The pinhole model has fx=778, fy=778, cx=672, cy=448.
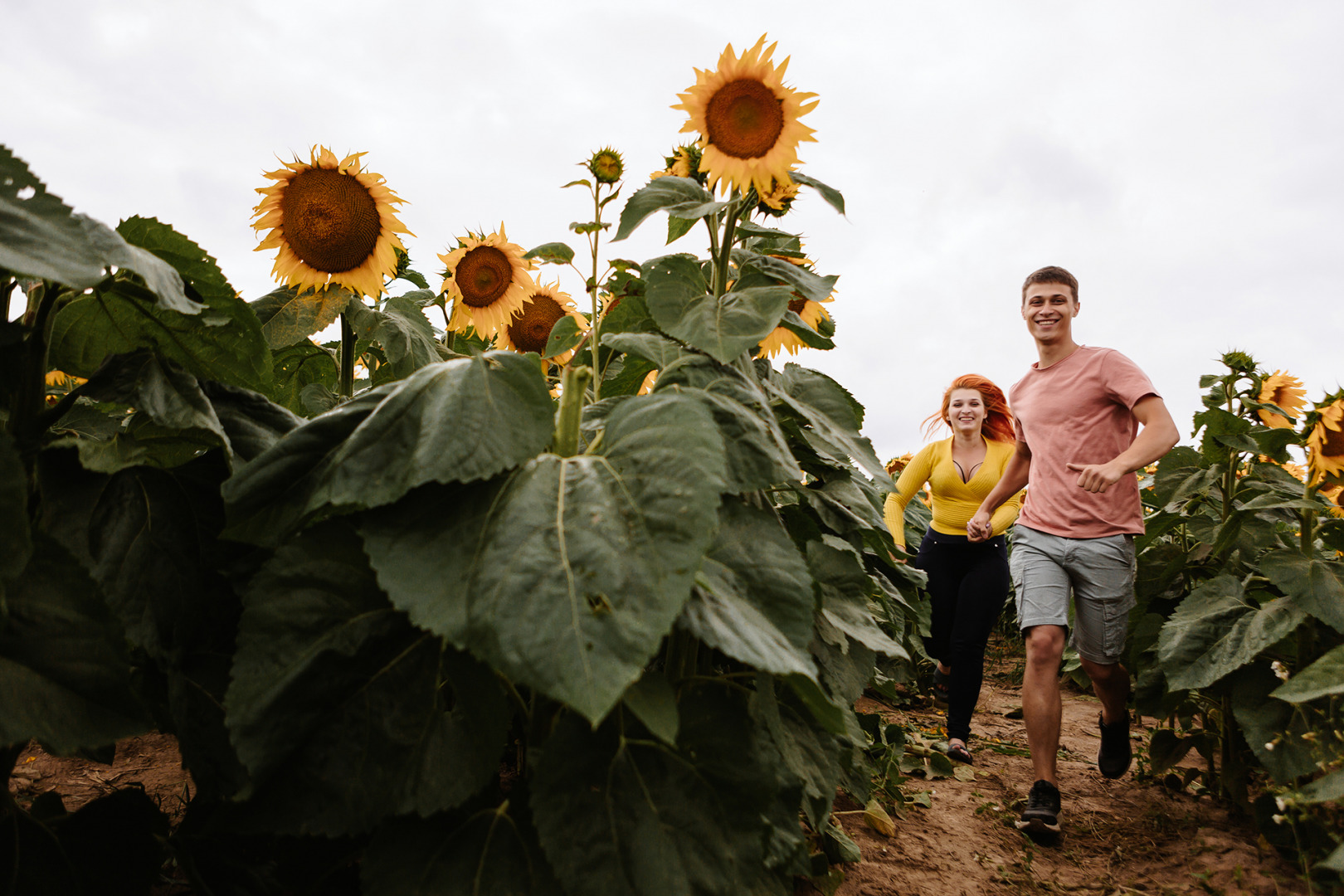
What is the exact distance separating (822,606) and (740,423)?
19.4 inches

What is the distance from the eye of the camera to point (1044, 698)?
3.34 meters

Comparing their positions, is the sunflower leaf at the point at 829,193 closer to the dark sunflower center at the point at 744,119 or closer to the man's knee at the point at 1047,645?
the dark sunflower center at the point at 744,119

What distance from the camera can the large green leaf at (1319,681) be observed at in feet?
5.66

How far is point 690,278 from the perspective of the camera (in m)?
1.60

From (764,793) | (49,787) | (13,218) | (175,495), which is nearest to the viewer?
(13,218)

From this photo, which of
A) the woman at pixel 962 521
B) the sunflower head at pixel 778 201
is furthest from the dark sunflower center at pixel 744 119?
the woman at pixel 962 521

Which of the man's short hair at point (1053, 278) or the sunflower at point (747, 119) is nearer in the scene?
the sunflower at point (747, 119)

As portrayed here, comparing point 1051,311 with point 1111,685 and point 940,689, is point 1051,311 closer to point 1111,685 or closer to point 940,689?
point 1111,685

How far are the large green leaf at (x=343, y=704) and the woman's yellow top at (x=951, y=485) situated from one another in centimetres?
412

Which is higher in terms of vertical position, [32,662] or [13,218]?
[13,218]

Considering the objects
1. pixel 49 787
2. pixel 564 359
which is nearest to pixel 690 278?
pixel 564 359

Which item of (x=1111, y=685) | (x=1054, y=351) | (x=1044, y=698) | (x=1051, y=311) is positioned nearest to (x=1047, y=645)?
(x=1044, y=698)

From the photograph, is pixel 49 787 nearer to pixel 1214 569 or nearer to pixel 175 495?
pixel 175 495

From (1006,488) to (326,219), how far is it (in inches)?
139
